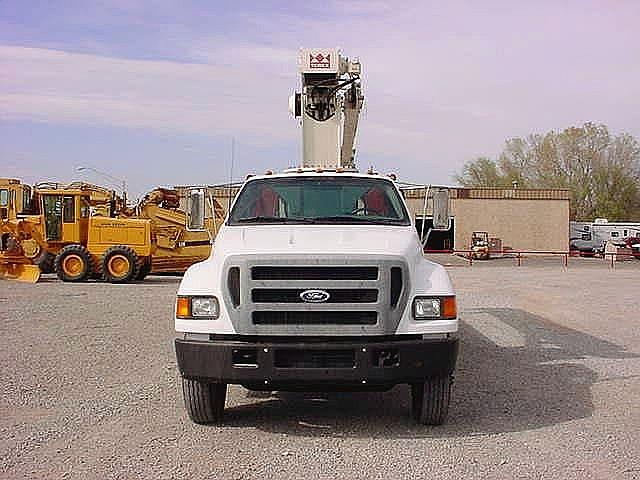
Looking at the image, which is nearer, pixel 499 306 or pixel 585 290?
pixel 499 306

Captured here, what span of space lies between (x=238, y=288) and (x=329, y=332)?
0.79m

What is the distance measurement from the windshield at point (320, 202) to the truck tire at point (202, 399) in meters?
1.73

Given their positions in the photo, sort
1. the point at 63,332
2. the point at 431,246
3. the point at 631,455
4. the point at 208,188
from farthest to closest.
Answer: the point at 431,246, the point at 63,332, the point at 208,188, the point at 631,455

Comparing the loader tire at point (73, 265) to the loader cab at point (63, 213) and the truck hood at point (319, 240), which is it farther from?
the truck hood at point (319, 240)

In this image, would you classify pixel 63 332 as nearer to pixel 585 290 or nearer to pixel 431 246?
pixel 585 290

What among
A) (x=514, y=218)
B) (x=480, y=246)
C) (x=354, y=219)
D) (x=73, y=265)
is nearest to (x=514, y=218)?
(x=514, y=218)

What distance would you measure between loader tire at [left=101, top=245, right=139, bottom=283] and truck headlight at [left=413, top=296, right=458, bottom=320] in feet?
59.9

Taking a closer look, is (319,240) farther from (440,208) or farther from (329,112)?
(329,112)

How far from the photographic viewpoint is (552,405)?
7.73 m

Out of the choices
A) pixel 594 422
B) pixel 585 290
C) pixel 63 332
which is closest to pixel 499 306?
pixel 585 290

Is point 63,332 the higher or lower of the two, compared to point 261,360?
lower

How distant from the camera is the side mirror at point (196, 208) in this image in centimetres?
878

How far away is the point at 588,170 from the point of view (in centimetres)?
7194

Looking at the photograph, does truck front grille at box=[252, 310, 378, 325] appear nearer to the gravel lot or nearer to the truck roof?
the gravel lot
